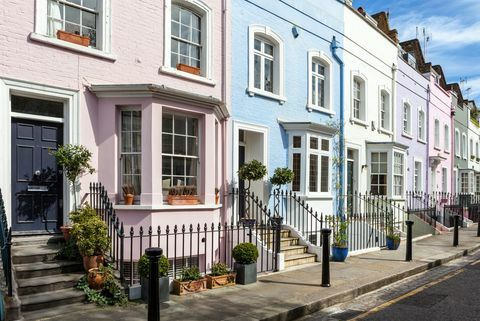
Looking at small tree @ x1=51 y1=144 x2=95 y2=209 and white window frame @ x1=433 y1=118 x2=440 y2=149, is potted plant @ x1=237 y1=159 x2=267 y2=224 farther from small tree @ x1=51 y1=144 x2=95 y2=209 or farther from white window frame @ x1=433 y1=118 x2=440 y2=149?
white window frame @ x1=433 y1=118 x2=440 y2=149

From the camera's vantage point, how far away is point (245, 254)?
8.69 metres

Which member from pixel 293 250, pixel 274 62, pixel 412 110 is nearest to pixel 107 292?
pixel 293 250

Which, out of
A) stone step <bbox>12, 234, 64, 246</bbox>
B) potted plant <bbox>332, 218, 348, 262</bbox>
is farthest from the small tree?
potted plant <bbox>332, 218, 348, 262</bbox>

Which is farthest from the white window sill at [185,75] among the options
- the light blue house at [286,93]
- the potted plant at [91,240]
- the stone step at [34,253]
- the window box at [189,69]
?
the stone step at [34,253]

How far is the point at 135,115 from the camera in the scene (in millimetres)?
9086

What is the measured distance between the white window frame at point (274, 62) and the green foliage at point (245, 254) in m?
4.70

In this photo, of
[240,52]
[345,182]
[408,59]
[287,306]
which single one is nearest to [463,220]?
[408,59]

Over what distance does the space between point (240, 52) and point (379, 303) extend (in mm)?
6873

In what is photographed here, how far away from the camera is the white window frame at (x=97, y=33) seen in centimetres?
796

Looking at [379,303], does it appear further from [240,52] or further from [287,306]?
[240,52]

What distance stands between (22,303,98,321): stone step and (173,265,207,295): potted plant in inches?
56.8

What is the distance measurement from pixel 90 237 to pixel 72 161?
57.2 inches

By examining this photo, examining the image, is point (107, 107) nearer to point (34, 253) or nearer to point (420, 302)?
point (34, 253)

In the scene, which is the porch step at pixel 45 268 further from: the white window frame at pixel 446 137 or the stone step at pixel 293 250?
the white window frame at pixel 446 137
